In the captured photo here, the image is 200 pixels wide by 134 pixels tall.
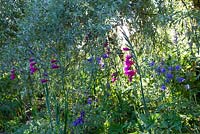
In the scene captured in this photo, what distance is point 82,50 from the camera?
410 centimetres

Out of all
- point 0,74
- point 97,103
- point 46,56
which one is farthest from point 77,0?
point 0,74

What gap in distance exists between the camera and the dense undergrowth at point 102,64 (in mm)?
3799

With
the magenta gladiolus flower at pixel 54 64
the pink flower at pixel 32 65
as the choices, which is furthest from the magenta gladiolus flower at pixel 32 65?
the magenta gladiolus flower at pixel 54 64

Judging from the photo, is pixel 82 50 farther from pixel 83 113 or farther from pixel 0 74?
pixel 0 74

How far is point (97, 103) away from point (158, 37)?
1.13 m

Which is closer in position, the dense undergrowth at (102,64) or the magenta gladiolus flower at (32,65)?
the dense undergrowth at (102,64)

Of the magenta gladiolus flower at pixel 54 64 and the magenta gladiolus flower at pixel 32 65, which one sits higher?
the magenta gladiolus flower at pixel 32 65

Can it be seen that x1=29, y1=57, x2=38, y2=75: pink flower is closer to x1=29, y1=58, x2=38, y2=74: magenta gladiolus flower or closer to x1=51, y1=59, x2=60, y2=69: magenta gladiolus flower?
x1=29, y1=58, x2=38, y2=74: magenta gladiolus flower

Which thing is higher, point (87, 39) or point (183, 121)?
point (87, 39)

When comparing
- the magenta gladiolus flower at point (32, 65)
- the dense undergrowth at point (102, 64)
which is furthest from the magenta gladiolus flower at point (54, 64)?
the magenta gladiolus flower at point (32, 65)

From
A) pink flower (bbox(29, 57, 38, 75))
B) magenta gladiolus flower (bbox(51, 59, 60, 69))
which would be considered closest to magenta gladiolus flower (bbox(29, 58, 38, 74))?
pink flower (bbox(29, 57, 38, 75))

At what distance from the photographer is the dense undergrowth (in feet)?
12.5

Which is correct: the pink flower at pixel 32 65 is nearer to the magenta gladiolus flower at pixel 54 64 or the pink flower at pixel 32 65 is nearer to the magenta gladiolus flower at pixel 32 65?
the magenta gladiolus flower at pixel 32 65

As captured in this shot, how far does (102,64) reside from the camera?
5.34 metres
